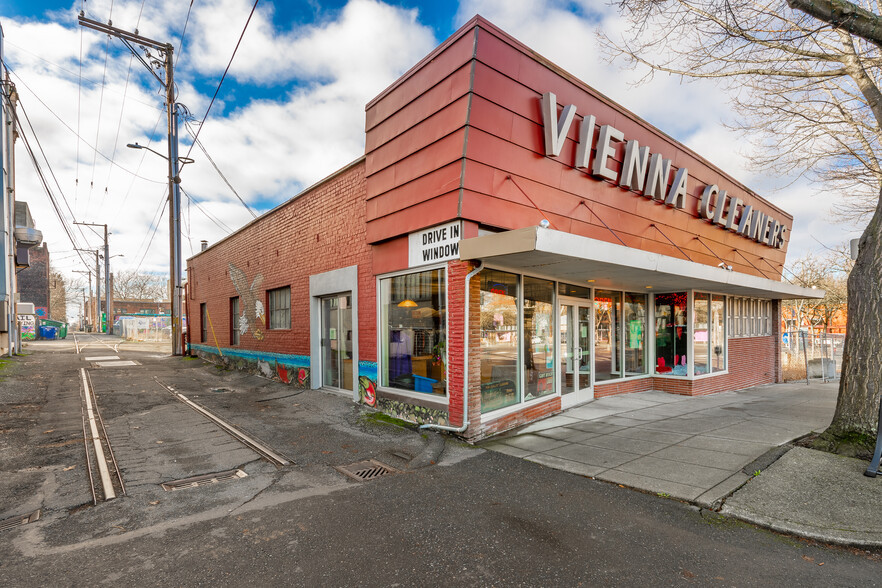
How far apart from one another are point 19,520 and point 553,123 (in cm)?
795

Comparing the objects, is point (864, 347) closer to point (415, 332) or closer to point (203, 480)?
point (415, 332)

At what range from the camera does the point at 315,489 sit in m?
4.64

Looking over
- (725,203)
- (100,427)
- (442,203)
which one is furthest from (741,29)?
(100,427)

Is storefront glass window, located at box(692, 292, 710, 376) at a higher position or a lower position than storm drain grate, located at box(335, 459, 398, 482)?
higher

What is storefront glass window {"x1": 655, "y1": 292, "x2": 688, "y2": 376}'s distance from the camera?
431 inches

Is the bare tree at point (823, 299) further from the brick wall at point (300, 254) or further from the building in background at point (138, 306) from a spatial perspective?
the building in background at point (138, 306)

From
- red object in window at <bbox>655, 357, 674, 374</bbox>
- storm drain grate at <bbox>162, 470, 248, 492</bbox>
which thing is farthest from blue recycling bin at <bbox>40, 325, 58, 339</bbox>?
red object in window at <bbox>655, 357, 674, 374</bbox>

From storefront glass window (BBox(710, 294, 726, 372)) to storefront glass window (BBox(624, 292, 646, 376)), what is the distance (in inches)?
76.0

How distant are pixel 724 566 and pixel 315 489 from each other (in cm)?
372

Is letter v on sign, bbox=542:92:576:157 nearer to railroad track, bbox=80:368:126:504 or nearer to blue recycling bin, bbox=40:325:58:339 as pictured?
railroad track, bbox=80:368:126:504

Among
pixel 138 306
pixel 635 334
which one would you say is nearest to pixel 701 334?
pixel 635 334

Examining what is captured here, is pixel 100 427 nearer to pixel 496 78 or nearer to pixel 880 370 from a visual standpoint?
pixel 496 78

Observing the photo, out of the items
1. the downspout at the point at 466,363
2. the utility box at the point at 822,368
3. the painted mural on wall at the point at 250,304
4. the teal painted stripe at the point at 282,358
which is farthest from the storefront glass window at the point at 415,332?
the utility box at the point at 822,368

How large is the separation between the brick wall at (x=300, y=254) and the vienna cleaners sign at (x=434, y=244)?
136cm
